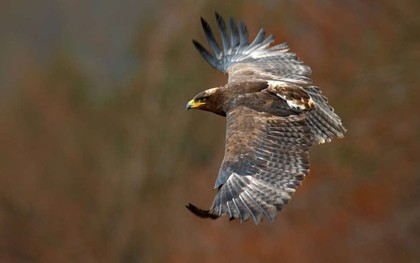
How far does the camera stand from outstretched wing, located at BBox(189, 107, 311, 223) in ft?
40.2

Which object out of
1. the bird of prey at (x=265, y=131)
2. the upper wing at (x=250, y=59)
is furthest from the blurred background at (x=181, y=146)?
the bird of prey at (x=265, y=131)

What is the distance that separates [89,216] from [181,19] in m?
5.92

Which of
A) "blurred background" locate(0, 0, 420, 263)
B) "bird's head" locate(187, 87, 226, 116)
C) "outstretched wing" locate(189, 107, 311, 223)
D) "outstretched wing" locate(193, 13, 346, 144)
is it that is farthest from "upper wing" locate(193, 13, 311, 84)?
"blurred background" locate(0, 0, 420, 263)

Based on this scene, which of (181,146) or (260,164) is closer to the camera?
(260,164)

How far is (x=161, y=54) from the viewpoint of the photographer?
3438 cm

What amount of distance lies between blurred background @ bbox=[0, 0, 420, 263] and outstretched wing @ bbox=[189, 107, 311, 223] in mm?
11223

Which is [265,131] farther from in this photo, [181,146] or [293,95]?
[181,146]

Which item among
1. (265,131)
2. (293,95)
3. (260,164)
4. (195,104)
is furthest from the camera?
(195,104)

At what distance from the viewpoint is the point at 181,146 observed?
3359 cm

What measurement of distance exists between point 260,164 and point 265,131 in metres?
0.48

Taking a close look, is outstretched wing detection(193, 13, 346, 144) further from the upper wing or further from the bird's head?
the bird's head

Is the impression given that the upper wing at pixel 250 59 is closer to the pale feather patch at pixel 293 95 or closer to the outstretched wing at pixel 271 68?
the outstretched wing at pixel 271 68

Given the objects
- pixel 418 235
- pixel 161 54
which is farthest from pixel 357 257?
pixel 161 54

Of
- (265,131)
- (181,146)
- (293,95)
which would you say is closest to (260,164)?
(265,131)
